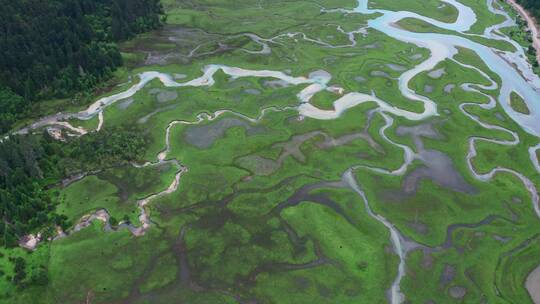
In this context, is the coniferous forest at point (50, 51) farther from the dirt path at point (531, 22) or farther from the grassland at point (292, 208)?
the dirt path at point (531, 22)

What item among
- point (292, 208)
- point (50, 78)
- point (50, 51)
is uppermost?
point (50, 51)

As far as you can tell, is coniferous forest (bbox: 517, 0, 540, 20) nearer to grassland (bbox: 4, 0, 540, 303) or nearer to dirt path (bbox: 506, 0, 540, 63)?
dirt path (bbox: 506, 0, 540, 63)

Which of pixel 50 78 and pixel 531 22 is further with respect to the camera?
pixel 531 22

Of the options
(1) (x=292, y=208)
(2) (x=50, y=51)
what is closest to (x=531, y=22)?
(1) (x=292, y=208)

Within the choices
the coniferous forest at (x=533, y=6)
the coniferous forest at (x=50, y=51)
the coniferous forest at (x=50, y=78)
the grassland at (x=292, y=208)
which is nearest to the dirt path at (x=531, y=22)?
the coniferous forest at (x=533, y=6)

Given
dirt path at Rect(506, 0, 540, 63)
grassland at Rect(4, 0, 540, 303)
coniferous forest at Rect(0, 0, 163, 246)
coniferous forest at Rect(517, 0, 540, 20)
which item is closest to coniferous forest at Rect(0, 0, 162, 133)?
coniferous forest at Rect(0, 0, 163, 246)

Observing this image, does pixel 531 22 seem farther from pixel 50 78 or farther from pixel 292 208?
pixel 50 78

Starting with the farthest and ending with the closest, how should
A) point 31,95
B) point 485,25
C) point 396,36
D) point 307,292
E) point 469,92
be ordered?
point 485,25, point 396,36, point 469,92, point 31,95, point 307,292

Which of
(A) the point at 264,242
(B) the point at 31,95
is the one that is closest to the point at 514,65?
(A) the point at 264,242

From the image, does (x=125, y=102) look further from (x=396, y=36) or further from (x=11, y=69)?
(x=396, y=36)
